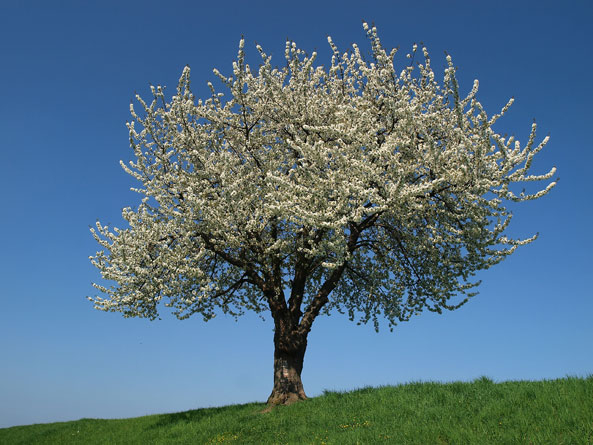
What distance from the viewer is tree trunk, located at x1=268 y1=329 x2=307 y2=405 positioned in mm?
21016

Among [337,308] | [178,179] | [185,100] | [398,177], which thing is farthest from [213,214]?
[337,308]

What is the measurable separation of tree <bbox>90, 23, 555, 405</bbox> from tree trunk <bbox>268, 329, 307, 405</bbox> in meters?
0.06

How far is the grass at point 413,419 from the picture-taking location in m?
12.7

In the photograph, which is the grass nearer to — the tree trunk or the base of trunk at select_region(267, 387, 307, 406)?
the base of trunk at select_region(267, 387, 307, 406)

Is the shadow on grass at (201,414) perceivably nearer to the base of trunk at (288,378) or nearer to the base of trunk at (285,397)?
the base of trunk at (285,397)

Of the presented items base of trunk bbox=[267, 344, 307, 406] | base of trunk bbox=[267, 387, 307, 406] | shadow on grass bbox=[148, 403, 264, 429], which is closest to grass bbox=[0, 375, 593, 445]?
shadow on grass bbox=[148, 403, 264, 429]

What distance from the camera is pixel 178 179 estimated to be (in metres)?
21.7

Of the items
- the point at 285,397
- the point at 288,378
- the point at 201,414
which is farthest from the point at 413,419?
the point at 201,414

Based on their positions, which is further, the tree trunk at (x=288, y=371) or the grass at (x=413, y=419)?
the tree trunk at (x=288, y=371)

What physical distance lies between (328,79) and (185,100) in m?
7.43

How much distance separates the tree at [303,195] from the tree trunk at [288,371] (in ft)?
0.20

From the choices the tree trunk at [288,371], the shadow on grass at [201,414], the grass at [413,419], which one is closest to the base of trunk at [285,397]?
the tree trunk at [288,371]

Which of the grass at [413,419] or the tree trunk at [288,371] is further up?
the tree trunk at [288,371]

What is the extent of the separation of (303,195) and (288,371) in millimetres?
7755
